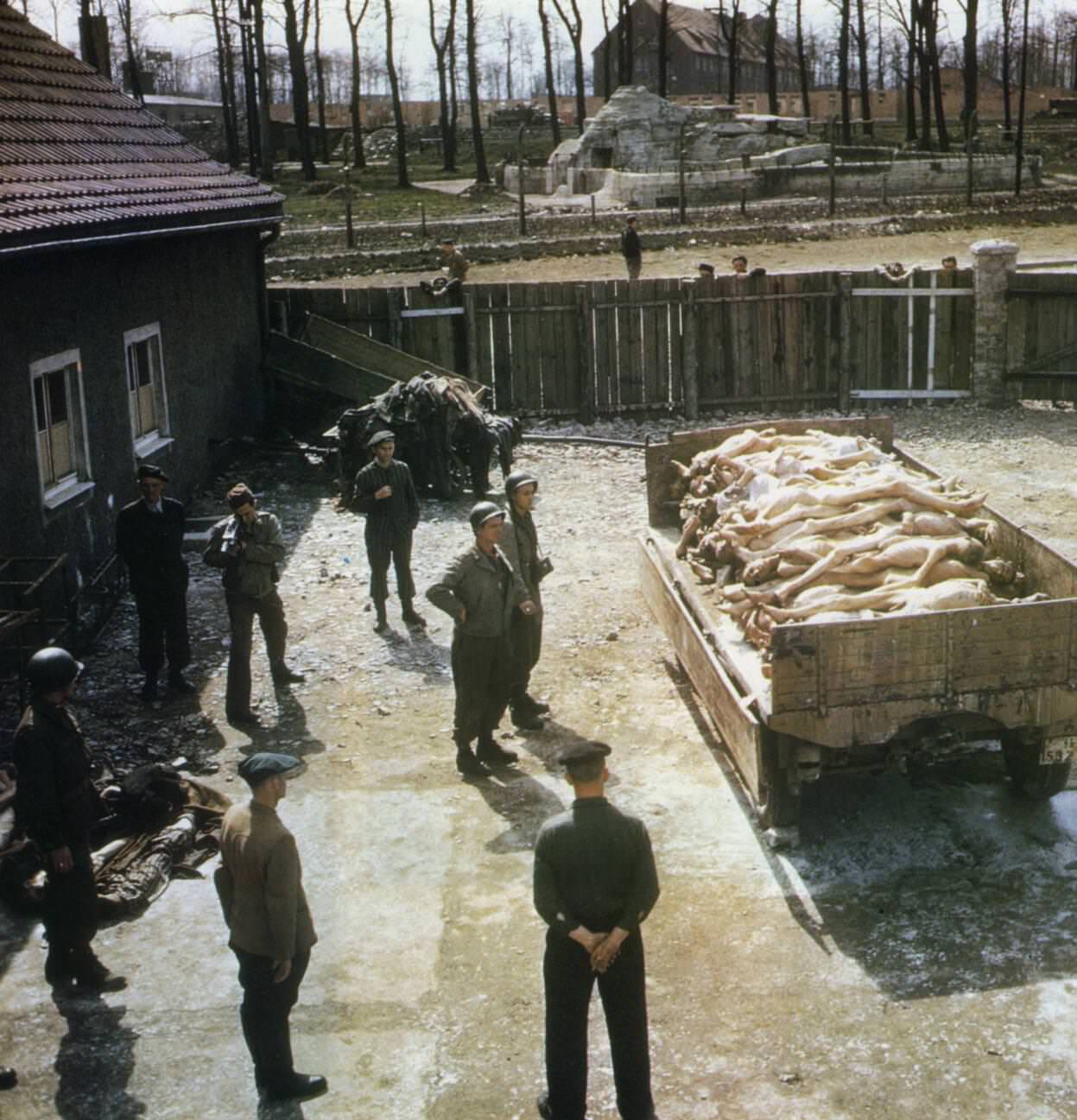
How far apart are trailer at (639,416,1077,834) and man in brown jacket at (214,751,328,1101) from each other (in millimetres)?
2804

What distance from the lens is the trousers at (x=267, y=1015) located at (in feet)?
18.9

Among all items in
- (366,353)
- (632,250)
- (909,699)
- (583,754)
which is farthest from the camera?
(632,250)

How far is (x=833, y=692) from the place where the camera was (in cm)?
746

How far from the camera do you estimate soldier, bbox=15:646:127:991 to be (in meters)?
6.69

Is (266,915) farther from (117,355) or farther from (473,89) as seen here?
(473,89)

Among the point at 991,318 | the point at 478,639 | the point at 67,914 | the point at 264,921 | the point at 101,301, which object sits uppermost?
the point at 101,301

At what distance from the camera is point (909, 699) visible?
24.7 ft

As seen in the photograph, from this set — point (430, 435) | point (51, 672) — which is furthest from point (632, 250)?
point (51, 672)

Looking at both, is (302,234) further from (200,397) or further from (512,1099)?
(512,1099)

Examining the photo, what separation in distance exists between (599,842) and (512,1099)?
1248mm

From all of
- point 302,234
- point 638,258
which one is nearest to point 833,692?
point 638,258

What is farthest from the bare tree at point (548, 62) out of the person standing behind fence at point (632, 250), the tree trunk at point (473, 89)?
the person standing behind fence at point (632, 250)

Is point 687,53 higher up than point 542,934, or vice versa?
point 687,53

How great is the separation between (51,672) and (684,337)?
14423 millimetres
